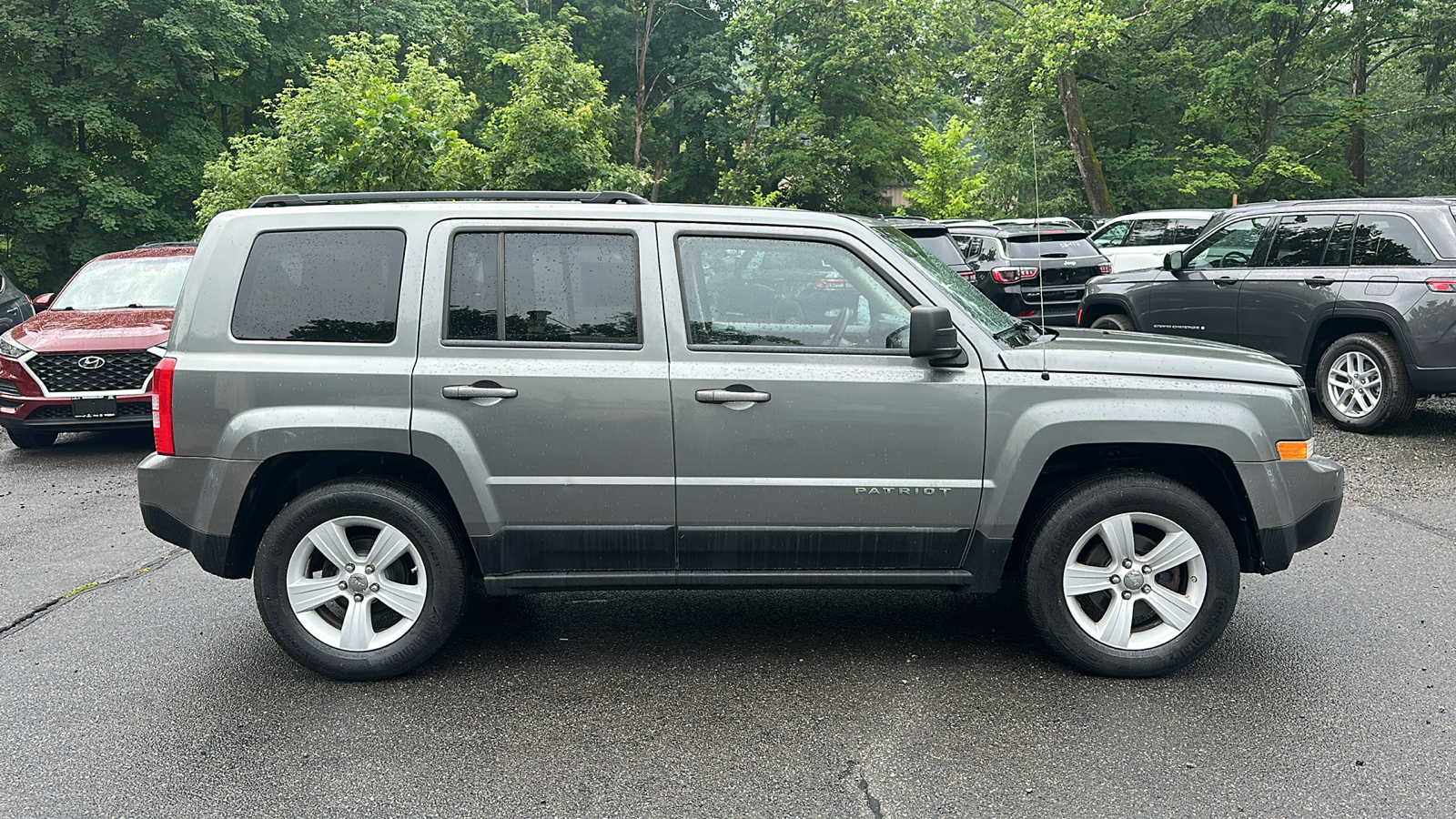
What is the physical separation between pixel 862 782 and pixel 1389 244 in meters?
7.75

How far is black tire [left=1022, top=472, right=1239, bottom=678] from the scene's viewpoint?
423 cm

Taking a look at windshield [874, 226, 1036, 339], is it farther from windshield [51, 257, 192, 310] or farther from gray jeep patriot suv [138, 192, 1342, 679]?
windshield [51, 257, 192, 310]

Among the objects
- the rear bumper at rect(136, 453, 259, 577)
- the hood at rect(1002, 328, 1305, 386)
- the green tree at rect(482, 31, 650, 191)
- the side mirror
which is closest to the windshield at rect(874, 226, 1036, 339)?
the hood at rect(1002, 328, 1305, 386)

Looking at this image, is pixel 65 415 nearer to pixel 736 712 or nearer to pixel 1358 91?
pixel 736 712

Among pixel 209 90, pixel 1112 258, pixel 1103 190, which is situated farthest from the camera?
pixel 1103 190

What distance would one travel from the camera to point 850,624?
16.4ft

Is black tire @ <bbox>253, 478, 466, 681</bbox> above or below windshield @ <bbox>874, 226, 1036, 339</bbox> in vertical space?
below

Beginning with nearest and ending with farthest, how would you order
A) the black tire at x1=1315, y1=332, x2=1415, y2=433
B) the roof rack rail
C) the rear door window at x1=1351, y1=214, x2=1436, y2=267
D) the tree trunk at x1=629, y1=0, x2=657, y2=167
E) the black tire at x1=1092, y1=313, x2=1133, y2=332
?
the roof rack rail, the rear door window at x1=1351, y1=214, x2=1436, y2=267, the black tire at x1=1315, y1=332, x2=1415, y2=433, the black tire at x1=1092, y1=313, x2=1133, y2=332, the tree trunk at x1=629, y1=0, x2=657, y2=167

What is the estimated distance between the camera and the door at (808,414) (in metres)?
4.20

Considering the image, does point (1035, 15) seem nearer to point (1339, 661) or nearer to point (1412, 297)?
point (1412, 297)

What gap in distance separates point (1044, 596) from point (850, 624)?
3.32 ft

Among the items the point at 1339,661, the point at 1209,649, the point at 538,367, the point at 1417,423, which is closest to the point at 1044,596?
the point at 1209,649

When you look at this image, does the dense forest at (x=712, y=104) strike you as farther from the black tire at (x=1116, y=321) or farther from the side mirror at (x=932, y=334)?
the side mirror at (x=932, y=334)

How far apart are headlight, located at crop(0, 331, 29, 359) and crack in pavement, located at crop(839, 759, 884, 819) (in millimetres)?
8605
